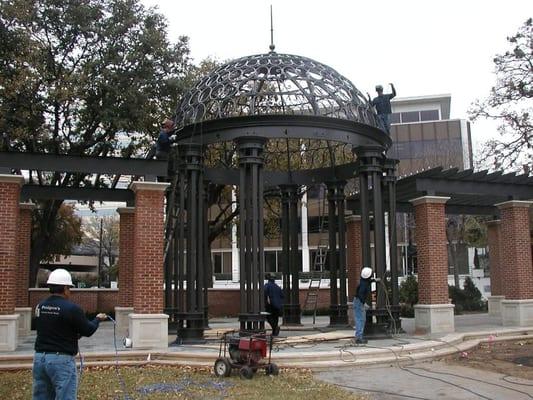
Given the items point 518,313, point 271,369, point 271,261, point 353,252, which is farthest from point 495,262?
point 271,261

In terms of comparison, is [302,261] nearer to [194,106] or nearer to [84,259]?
[84,259]

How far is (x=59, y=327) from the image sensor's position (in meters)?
5.98

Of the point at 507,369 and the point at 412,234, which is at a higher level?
the point at 412,234

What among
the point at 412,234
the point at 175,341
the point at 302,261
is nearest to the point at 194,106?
the point at 175,341

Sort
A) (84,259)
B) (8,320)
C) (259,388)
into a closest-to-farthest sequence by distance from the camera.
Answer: (259,388) < (8,320) < (84,259)

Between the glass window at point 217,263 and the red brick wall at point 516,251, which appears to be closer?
the red brick wall at point 516,251

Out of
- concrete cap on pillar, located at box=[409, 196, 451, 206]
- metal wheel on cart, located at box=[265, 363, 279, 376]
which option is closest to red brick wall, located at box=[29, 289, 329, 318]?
concrete cap on pillar, located at box=[409, 196, 451, 206]

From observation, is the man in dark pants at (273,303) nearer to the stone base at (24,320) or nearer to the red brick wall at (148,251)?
the red brick wall at (148,251)

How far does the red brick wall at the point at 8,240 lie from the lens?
13.9 meters

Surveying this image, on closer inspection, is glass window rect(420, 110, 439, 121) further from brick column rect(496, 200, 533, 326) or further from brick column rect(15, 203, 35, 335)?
brick column rect(15, 203, 35, 335)

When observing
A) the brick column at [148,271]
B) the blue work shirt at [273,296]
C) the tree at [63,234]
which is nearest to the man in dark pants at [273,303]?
the blue work shirt at [273,296]

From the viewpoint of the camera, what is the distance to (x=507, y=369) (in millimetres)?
11844

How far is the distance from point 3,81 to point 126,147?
6088 mm

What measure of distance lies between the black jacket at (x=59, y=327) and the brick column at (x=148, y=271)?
776 centimetres
